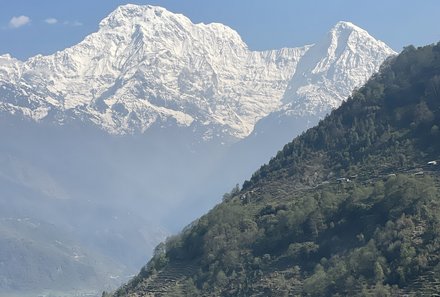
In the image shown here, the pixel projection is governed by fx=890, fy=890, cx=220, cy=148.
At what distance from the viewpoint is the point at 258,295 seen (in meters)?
150

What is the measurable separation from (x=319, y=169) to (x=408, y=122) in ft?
73.0

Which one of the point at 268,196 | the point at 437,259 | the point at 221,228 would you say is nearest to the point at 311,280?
the point at 437,259

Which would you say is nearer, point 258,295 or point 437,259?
point 437,259

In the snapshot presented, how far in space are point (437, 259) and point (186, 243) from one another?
231ft

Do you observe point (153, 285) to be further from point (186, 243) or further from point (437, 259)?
point (437, 259)

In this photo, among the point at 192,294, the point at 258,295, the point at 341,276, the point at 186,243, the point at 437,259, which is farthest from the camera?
the point at 186,243

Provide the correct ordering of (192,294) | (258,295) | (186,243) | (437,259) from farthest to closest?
(186,243) < (192,294) < (258,295) < (437,259)

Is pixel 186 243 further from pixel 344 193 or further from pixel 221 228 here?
pixel 344 193

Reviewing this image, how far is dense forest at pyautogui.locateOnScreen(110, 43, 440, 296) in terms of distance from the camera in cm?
13500

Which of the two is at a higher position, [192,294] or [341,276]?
[192,294]

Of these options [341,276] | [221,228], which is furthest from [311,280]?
[221,228]

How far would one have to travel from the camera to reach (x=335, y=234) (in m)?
157

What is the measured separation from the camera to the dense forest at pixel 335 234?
135 metres

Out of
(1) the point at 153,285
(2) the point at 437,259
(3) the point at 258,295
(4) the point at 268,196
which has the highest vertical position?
(4) the point at 268,196
